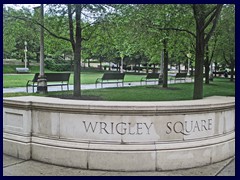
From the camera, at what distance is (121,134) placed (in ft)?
15.9

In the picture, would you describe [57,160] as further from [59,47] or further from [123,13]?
[59,47]

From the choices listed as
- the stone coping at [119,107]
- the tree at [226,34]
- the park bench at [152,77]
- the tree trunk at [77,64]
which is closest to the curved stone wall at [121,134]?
the stone coping at [119,107]

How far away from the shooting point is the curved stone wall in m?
4.81

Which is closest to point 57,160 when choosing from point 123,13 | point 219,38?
point 123,13

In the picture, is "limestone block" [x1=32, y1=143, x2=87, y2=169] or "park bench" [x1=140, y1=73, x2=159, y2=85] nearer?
"limestone block" [x1=32, y1=143, x2=87, y2=169]

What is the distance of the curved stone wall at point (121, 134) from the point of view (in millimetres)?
4812

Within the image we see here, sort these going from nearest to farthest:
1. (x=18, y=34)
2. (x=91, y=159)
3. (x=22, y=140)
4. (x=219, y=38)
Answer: (x=91, y=159), (x=22, y=140), (x=219, y=38), (x=18, y=34)

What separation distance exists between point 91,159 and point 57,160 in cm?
60

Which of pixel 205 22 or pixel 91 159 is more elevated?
pixel 205 22

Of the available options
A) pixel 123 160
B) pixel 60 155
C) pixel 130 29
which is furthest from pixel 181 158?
pixel 130 29

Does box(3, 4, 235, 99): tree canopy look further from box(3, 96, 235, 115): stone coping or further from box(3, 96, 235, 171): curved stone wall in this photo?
box(3, 96, 235, 171): curved stone wall

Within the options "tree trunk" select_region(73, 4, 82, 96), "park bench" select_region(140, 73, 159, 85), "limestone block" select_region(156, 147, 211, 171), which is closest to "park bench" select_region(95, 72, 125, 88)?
"tree trunk" select_region(73, 4, 82, 96)

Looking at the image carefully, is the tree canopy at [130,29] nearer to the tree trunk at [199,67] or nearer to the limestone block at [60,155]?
the tree trunk at [199,67]

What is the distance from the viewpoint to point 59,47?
871 cm
